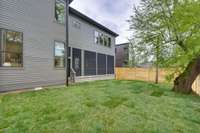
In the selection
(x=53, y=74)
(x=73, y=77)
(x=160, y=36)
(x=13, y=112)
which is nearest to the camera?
(x=13, y=112)

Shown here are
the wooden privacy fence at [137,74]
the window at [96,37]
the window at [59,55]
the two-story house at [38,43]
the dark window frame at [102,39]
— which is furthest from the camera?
the wooden privacy fence at [137,74]

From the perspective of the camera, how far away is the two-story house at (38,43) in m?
8.30

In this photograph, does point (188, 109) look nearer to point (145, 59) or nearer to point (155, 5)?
point (145, 59)

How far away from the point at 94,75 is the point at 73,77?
418 centimetres

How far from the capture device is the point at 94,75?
17172mm

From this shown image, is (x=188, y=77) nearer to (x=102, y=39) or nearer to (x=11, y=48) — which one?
(x=11, y=48)

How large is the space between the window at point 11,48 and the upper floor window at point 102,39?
9412mm

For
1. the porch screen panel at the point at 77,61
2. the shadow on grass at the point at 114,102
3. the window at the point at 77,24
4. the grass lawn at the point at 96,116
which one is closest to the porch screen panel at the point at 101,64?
the porch screen panel at the point at 77,61

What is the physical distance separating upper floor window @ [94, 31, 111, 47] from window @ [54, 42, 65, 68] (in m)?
6.01

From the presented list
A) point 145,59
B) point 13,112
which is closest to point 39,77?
point 13,112

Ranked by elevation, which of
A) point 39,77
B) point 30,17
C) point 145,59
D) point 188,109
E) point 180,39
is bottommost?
point 188,109

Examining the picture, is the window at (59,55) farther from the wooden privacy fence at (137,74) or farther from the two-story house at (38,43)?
the wooden privacy fence at (137,74)

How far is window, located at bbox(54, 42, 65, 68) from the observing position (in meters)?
11.5

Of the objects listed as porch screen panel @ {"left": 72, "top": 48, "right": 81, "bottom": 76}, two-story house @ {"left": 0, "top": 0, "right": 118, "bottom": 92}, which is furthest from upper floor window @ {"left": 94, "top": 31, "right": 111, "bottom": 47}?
porch screen panel @ {"left": 72, "top": 48, "right": 81, "bottom": 76}
